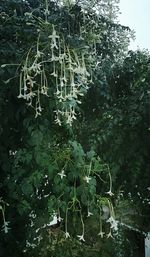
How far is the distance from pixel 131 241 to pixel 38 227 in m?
0.94

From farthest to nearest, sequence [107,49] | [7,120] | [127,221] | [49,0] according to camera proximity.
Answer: [127,221]
[107,49]
[49,0]
[7,120]

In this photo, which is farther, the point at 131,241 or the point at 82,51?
the point at 131,241

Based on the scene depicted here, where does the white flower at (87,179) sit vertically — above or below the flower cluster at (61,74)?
below

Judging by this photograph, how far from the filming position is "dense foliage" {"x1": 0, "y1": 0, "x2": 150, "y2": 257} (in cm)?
161

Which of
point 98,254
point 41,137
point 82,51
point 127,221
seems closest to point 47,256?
point 98,254

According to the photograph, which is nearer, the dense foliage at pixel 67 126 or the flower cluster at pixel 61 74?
the flower cluster at pixel 61 74

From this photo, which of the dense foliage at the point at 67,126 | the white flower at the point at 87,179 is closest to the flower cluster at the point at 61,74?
the dense foliage at the point at 67,126

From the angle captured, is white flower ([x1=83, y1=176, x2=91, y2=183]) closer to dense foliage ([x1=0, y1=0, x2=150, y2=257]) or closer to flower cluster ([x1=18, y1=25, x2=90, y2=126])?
dense foliage ([x1=0, y1=0, x2=150, y2=257])

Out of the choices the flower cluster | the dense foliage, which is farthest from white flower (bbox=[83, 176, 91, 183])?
the flower cluster

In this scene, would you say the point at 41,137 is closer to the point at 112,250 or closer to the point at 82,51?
the point at 82,51

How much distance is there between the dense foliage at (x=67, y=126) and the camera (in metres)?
1.61

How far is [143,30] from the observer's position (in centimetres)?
271

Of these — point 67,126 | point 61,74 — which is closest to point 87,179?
point 67,126

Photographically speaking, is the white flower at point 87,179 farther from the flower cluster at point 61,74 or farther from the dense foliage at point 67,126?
the flower cluster at point 61,74
